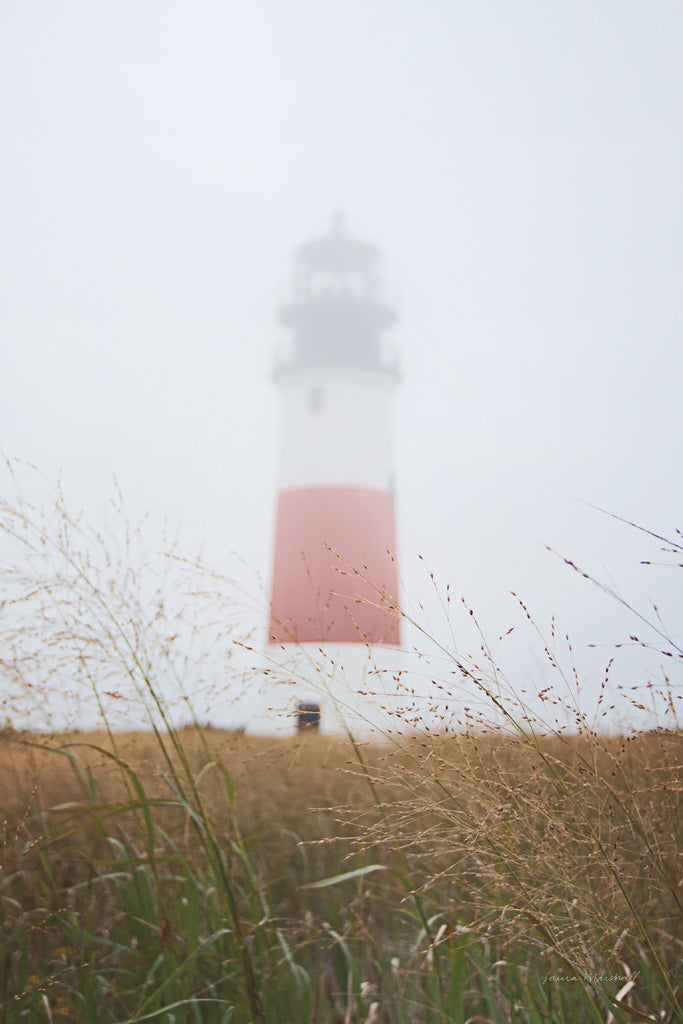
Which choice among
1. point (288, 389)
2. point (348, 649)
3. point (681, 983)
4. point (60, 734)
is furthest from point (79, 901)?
point (288, 389)

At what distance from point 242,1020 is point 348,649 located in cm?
1067

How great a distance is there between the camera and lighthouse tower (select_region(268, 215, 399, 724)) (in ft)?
41.4

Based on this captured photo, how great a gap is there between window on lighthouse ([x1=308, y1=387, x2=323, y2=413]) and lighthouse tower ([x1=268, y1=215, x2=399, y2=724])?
19 millimetres

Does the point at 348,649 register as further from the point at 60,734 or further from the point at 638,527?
the point at 638,527

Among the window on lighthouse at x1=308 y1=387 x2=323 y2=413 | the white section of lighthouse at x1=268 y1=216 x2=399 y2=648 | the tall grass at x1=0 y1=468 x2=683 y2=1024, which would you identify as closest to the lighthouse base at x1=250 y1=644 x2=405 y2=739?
the tall grass at x1=0 y1=468 x2=683 y2=1024

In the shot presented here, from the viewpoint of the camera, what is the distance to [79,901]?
2.55 metres

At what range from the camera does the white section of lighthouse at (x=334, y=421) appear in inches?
496

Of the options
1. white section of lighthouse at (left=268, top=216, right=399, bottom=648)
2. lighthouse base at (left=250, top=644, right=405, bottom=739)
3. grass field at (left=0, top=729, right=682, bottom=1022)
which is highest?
→ white section of lighthouse at (left=268, top=216, right=399, bottom=648)

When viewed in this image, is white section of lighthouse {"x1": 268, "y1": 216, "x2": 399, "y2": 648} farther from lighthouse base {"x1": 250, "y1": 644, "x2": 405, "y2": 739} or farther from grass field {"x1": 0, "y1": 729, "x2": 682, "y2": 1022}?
lighthouse base {"x1": 250, "y1": 644, "x2": 405, "y2": 739}

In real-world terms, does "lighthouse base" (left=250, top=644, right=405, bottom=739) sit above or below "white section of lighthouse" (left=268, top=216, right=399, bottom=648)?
below

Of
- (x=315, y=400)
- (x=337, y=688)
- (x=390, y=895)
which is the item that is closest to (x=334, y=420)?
(x=315, y=400)

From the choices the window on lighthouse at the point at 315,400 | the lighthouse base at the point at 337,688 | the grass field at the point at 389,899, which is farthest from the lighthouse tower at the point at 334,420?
the lighthouse base at the point at 337,688

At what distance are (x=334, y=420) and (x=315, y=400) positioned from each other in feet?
1.95

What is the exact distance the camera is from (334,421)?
14.3 m
